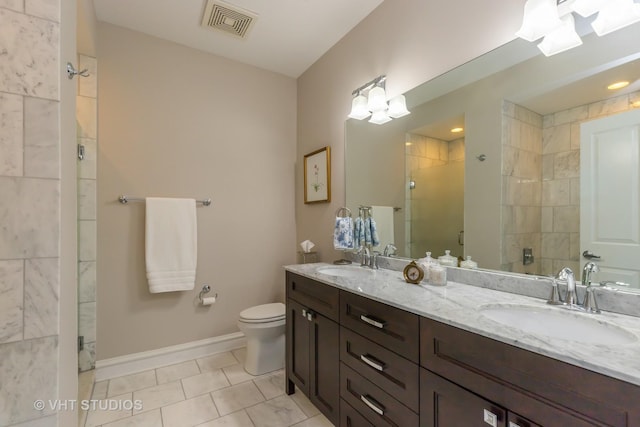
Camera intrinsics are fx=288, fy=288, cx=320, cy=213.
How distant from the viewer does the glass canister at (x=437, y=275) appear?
1.41 m

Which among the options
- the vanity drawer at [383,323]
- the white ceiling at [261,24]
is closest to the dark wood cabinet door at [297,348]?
the vanity drawer at [383,323]

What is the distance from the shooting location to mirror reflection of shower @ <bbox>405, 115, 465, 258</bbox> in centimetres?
155

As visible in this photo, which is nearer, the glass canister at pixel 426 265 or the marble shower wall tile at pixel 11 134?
the marble shower wall tile at pixel 11 134

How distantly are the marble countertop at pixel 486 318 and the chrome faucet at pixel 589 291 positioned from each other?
0.03 m

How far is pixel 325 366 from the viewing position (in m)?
1.51

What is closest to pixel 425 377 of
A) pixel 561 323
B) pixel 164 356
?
pixel 561 323

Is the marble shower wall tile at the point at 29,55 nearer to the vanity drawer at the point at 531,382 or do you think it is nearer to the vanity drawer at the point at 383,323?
the vanity drawer at the point at 383,323

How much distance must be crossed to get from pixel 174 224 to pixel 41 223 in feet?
4.28

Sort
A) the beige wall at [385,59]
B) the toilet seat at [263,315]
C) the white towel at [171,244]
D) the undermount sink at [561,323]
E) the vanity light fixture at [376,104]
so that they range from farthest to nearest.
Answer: the white towel at [171,244], the toilet seat at [263,315], the vanity light fixture at [376,104], the beige wall at [385,59], the undermount sink at [561,323]

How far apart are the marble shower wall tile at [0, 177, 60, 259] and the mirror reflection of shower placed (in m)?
1.71

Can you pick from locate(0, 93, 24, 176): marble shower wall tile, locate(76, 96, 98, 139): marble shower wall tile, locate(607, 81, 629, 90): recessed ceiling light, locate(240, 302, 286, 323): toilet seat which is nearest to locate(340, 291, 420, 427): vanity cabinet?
locate(240, 302, 286, 323): toilet seat

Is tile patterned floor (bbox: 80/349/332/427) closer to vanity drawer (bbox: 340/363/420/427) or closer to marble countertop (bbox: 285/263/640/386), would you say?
vanity drawer (bbox: 340/363/420/427)

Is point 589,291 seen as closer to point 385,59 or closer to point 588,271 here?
point 588,271

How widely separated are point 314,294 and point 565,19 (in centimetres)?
162
